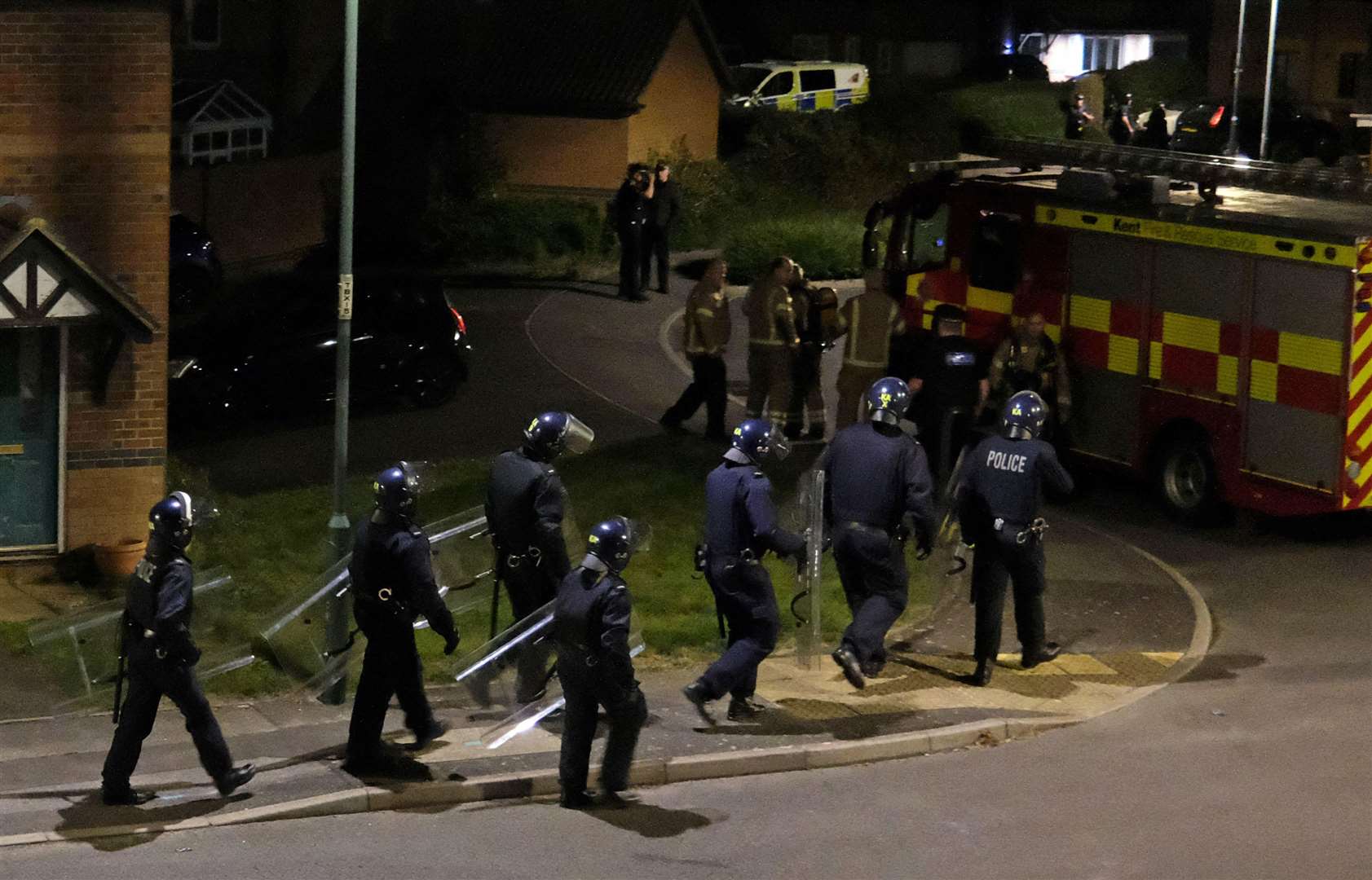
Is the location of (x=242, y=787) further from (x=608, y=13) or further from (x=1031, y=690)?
(x=608, y=13)

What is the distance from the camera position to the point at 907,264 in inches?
722

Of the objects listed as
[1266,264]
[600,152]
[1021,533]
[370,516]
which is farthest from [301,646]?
[600,152]

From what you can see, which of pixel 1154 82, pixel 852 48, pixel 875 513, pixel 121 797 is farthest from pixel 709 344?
pixel 852 48

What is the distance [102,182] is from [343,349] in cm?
323

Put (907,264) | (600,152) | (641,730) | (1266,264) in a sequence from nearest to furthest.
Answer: (641,730), (1266,264), (907,264), (600,152)

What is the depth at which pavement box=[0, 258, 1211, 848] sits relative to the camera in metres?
9.72

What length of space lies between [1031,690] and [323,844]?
4494 mm

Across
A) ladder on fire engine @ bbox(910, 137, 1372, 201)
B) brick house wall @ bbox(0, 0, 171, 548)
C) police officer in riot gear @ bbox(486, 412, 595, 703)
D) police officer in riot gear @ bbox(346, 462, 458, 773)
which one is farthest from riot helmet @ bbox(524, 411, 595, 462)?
ladder on fire engine @ bbox(910, 137, 1372, 201)

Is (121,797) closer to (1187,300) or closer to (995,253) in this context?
(1187,300)

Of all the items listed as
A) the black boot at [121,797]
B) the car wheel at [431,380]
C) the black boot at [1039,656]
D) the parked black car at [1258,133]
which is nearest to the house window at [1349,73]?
the parked black car at [1258,133]

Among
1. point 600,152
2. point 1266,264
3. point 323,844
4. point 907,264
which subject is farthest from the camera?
point 600,152

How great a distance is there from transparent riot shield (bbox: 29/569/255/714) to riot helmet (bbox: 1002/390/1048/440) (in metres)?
4.56

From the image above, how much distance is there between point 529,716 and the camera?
10992 mm

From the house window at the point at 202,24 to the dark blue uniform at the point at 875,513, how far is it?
27.7m
